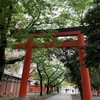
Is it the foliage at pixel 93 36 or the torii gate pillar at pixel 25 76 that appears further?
the torii gate pillar at pixel 25 76

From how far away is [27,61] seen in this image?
13.2 meters

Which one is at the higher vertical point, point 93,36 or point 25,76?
point 93,36

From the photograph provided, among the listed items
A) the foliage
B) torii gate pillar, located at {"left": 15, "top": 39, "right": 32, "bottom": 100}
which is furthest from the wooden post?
the foliage

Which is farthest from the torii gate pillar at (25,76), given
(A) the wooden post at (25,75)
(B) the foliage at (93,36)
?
(B) the foliage at (93,36)

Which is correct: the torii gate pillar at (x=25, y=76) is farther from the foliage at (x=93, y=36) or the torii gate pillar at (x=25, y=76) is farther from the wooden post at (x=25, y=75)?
the foliage at (x=93, y=36)

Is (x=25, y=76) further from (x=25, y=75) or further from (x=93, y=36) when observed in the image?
(x=93, y=36)

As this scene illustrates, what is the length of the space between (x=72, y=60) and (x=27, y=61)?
5.82 meters

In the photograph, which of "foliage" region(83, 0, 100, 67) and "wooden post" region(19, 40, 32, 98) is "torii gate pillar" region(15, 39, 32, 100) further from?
"foliage" region(83, 0, 100, 67)

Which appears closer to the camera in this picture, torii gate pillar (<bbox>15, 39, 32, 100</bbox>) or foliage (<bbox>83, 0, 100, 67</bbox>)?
foliage (<bbox>83, 0, 100, 67</bbox>)

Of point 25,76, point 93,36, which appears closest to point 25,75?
point 25,76

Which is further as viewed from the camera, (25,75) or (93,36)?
(25,75)

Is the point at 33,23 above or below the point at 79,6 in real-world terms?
below

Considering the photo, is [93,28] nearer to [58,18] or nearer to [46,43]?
[58,18]

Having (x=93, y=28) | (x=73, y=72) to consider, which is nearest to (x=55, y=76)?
(x=73, y=72)
